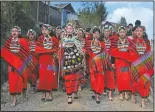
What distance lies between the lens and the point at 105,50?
4559 millimetres

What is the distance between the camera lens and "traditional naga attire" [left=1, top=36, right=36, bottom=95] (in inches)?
175

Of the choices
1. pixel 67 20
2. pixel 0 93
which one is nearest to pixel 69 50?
pixel 67 20

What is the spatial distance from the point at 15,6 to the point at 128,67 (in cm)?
158

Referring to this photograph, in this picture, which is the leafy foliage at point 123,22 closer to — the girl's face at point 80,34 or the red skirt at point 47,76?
the girl's face at point 80,34

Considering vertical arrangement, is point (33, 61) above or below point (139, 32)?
below

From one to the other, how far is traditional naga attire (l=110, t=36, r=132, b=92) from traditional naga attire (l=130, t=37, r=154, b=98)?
7 cm

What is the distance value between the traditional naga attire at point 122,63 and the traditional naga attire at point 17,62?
3.46ft

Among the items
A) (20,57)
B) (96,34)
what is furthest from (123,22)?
(20,57)

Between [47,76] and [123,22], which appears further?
[47,76]

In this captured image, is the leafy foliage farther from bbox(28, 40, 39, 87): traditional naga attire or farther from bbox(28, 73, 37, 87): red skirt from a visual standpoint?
bbox(28, 73, 37, 87): red skirt

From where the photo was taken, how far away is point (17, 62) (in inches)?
177

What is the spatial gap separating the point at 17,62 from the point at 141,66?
1534mm

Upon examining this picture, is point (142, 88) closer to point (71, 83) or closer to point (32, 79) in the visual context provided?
point (71, 83)

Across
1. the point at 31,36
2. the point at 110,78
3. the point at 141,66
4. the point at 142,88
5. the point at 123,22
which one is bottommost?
the point at 142,88
